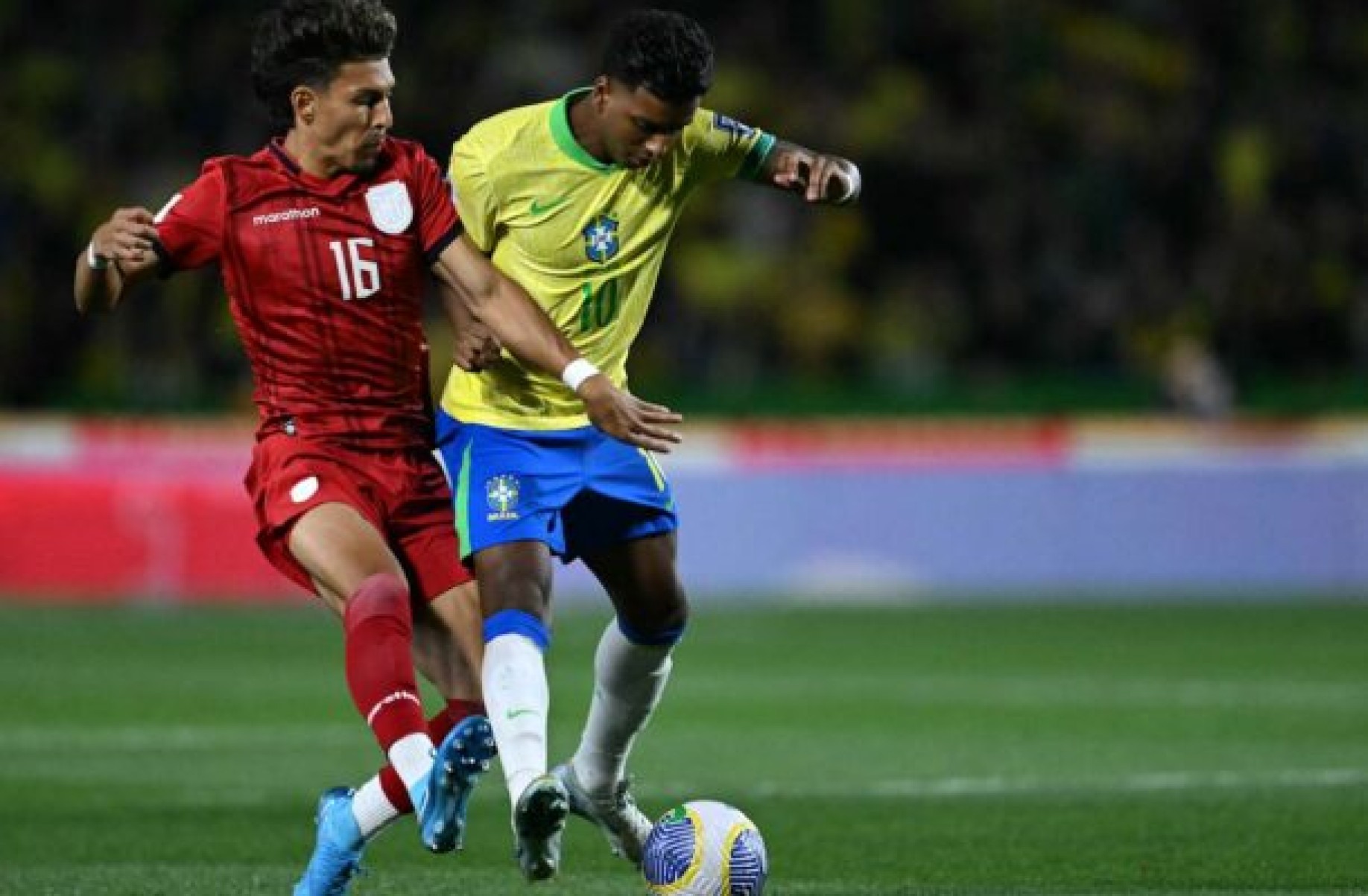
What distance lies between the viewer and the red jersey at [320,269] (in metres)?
6.60

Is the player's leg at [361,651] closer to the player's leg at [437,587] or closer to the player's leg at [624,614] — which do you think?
A: the player's leg at [437,587]

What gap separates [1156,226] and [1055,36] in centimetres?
215

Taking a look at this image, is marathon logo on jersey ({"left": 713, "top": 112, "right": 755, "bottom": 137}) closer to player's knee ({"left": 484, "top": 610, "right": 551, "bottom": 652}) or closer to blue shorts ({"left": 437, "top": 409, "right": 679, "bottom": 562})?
blue shorts ({"left": 437, "top": 409, "right": 679, "bottom": 562})

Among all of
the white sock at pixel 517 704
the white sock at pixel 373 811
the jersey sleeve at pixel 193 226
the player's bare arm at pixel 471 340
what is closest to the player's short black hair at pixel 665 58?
the player's bare arm at pixel 471 340

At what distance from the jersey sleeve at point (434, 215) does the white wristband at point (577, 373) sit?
0.45 metres

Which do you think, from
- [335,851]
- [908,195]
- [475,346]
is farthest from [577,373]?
[908,195]

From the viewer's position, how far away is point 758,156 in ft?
24.5

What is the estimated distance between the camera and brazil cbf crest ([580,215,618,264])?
7.18 metres

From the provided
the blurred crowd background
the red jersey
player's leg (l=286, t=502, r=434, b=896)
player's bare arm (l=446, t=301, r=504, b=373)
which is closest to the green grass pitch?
player's leg (l=286, t=502, r=434, b=896)

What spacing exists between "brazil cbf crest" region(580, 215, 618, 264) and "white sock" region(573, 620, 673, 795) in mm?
1103

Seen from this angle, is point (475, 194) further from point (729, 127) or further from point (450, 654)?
point (450, 654)

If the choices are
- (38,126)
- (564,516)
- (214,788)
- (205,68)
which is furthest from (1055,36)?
(564,516)

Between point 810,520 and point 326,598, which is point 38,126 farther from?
point 326,598

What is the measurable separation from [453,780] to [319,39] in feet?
6.23
